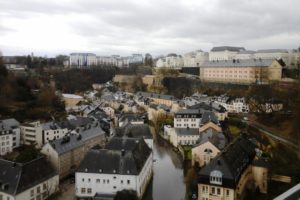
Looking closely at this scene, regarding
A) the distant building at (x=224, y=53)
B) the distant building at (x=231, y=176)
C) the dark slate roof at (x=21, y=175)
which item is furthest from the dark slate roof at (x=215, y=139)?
the distant building at (x=224, y=53)

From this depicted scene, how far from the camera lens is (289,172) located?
60.0 feet

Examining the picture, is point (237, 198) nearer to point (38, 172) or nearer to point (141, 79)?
point (38, 172)

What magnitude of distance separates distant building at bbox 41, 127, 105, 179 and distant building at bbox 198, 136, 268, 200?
10.2 meters

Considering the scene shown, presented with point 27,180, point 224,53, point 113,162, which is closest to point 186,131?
point 113,162

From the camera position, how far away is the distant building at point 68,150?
21.5 meters

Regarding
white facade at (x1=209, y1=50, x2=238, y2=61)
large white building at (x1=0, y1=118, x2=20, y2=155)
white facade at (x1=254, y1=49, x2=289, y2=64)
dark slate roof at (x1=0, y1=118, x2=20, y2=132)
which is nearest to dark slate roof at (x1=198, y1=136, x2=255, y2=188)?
large white building at (x1=0, y1=118, x2=20, y2=155)

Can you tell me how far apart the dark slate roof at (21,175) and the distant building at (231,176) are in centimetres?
928

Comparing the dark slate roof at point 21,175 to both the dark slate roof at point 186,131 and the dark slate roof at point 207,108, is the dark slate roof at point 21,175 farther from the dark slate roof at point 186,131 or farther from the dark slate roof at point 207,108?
the dark slate roof at point 207,108

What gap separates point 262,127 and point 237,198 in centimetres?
1241

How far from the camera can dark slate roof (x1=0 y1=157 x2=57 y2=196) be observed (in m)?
16.6

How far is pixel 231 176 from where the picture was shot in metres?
16.0

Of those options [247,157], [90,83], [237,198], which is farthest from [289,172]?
[90,83]

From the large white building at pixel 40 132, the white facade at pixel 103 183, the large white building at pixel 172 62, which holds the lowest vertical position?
the white facade at pixel 103 183

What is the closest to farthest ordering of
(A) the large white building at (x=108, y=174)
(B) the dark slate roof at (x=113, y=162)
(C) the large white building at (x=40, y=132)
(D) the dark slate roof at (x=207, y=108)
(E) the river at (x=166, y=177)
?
(A) the large white building at (x=108, y=174)
(B) the dark slate roof at (x=113, y=162)
(E) the river at (x=166, y=177)
(C) the large white building at (x=40, y=132)
(D) the dark slate roof at (x=207, y=108)
